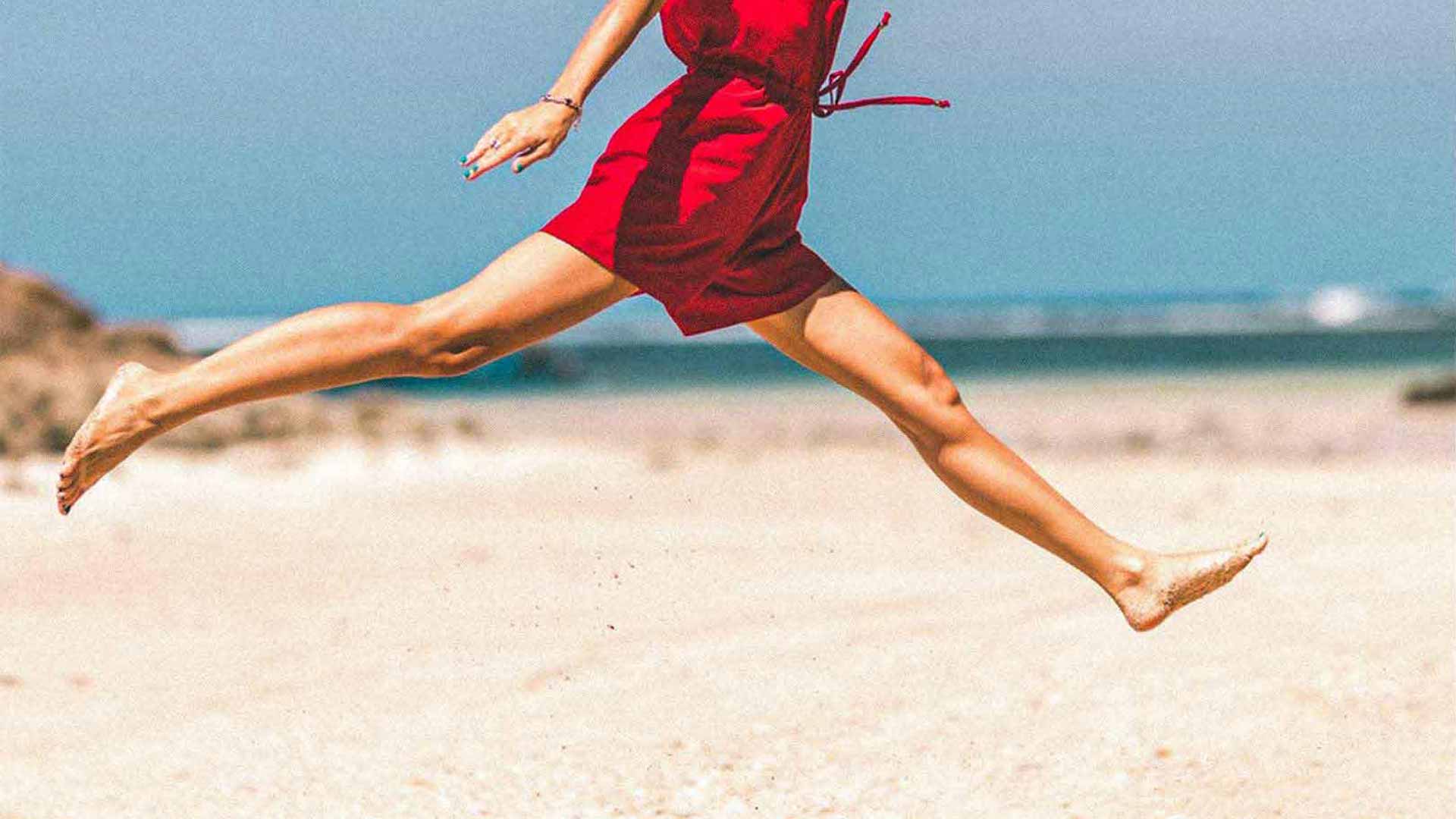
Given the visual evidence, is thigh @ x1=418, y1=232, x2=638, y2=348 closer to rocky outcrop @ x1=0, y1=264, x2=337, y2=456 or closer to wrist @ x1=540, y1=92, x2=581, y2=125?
wrist @ x1=540, y1=92, x2=581, y2=125

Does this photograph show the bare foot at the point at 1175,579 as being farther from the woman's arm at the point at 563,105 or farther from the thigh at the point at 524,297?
the woman's arm at the point at 563,105

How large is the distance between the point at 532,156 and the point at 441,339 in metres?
0.48

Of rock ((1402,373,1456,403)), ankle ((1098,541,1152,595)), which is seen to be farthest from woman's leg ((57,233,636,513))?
rock ((1402,373,1456,403))

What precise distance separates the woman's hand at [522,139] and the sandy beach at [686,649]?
1742mm

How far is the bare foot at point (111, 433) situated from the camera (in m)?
3.62

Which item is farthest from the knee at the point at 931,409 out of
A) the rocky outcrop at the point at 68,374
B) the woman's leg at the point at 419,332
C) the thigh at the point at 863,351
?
the rocky outcrop at the point at 68,374

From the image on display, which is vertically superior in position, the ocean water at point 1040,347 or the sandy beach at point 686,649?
the sandy beach at point 686,649

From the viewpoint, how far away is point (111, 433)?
3641 mm

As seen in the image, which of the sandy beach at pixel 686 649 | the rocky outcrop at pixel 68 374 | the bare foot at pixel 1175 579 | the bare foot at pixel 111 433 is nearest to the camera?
the bare foot at pixel 111 433

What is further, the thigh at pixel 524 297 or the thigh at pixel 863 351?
the thigh at pixel 863 351

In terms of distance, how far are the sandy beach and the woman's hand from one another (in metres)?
1.74

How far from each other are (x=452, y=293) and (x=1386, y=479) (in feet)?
28.1

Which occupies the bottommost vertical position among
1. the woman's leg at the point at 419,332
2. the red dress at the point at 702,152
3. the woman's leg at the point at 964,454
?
the woman's leg at the point at 964,454

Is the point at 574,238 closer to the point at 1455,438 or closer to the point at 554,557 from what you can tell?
the point at 554,557
